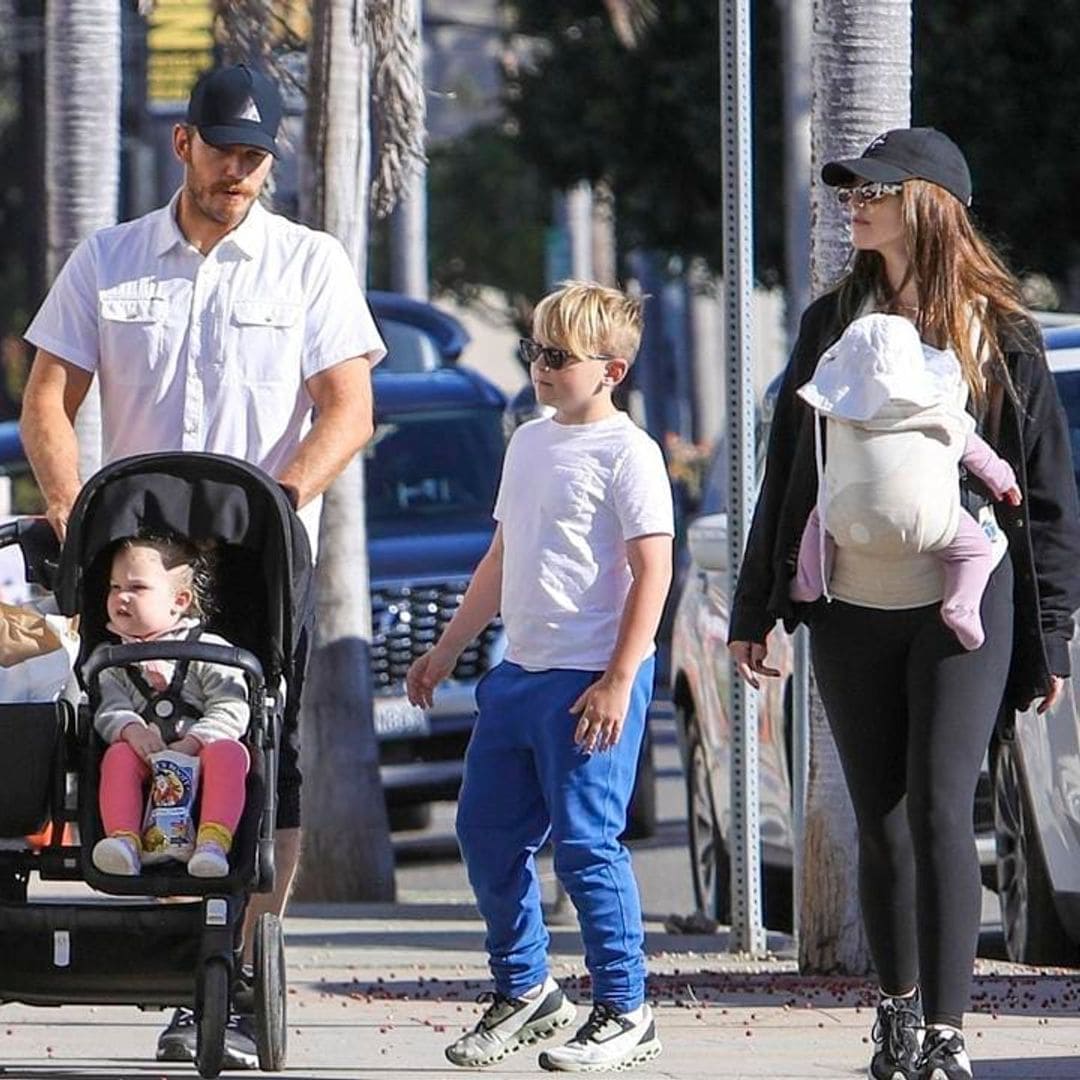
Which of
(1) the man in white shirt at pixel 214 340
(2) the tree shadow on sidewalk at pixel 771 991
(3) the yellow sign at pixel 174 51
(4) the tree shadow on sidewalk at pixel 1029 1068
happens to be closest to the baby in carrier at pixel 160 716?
(1) the man in white shirt at pixel 214 340

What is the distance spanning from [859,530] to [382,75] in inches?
232

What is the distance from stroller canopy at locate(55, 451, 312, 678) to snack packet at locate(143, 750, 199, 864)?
1.14 ft

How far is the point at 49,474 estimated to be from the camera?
6703 mm

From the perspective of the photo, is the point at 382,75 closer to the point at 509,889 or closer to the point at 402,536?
the point at 402,536

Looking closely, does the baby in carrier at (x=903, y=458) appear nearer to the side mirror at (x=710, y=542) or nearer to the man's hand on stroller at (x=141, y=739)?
the man's hand on stroller at (x=141, y=739)

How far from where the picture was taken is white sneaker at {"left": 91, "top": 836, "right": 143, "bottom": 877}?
6.10 m

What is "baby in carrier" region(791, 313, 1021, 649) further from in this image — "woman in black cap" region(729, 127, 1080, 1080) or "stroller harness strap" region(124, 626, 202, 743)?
"stroller harness strap" region(124, 626, 202, 743)

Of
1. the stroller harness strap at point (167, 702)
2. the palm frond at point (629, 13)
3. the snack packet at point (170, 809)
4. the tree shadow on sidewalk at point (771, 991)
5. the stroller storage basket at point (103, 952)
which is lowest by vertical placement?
the tree shadow on sidewalk at point (771, 991)

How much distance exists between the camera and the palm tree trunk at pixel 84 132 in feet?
34.5

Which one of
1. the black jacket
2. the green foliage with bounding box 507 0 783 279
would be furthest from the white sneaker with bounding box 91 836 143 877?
the green foliage with bounding box 507 0 783 279

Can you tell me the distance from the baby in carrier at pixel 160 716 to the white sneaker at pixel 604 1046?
36.6 inches

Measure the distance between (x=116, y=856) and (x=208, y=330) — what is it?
4.19 feet

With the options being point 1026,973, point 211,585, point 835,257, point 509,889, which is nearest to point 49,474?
point 211,585

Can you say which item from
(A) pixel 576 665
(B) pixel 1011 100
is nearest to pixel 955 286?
(A) pixel 576 665
